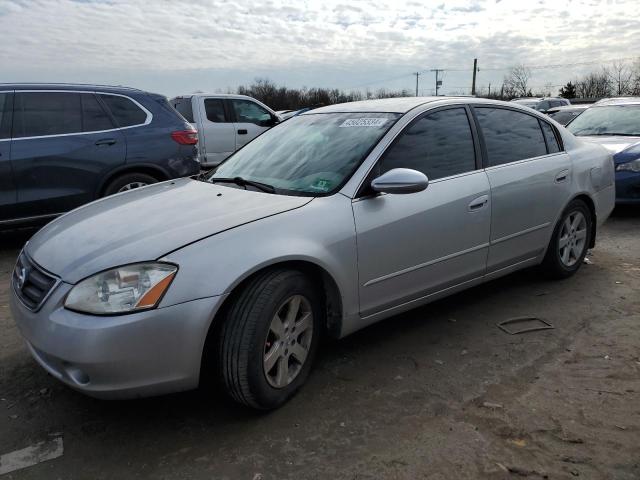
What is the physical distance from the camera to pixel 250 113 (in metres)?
11.6

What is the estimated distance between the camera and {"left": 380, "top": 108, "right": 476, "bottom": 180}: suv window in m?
3.36

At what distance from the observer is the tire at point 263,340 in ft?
8.21

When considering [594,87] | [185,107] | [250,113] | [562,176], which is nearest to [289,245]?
[562,176]

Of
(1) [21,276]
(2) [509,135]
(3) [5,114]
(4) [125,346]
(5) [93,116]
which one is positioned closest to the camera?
(4) [125,346]

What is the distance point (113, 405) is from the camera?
2.87 metres

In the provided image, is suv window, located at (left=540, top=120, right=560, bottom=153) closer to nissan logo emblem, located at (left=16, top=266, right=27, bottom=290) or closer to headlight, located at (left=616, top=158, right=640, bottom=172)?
headlight, located at (left=616, top=158, right=640, bottom=172)

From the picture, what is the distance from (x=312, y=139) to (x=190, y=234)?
134 cm

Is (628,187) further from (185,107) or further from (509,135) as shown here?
(185,107)

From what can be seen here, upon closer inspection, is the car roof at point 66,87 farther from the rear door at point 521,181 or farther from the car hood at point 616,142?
the car hood at point 616,142

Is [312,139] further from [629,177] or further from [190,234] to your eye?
[629,177]

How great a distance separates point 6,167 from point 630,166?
23.8ft

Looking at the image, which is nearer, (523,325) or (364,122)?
(364,122)

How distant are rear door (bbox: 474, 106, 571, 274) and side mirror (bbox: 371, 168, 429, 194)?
0.93 meters

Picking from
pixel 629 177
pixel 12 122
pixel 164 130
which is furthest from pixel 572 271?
pixel 12 122
